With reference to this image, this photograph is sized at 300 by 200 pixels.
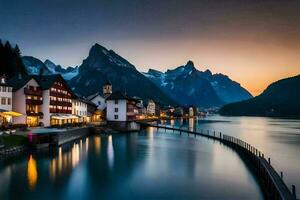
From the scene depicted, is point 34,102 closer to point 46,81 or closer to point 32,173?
point 46,81

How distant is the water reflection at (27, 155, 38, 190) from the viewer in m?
37.9

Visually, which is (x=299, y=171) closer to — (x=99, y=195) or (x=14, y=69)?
(x=99, y=195)

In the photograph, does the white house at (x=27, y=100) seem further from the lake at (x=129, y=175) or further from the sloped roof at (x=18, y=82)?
the lake at (x=129, y=175)

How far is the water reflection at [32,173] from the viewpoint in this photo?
3795 cm

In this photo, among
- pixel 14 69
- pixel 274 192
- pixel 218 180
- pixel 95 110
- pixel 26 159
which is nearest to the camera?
pixel 274 192

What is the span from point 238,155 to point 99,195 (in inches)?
1581

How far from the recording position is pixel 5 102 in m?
70.8

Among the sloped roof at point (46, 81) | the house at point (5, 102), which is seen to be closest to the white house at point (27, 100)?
the sloped roof at point (46, 81)

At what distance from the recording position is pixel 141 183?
4084 cm

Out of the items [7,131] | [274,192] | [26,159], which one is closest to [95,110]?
[7,131]

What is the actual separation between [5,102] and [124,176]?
132ft

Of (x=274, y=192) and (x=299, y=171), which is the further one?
(x=299, y=171)

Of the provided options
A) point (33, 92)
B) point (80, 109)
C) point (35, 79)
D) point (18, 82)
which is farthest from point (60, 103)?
point (80, 109)

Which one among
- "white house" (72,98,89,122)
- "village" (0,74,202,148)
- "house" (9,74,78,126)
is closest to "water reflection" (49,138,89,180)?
"village" (0,74,202,148)
